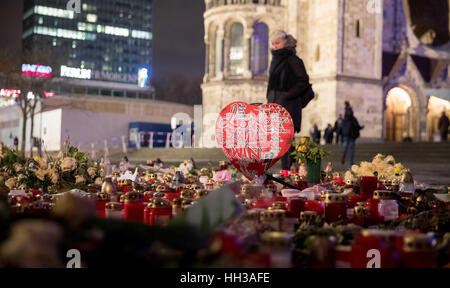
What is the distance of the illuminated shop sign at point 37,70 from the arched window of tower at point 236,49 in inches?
454

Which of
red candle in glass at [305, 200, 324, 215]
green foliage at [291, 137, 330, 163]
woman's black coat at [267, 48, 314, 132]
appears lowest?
red candle in glass at [305, 200, 324, 215]

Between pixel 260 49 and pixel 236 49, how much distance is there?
1.67 metres

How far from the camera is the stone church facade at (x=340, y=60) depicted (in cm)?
3142

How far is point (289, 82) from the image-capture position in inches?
246

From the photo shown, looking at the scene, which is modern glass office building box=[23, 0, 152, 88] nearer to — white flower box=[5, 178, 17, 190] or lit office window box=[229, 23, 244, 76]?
lit office window box=[229, 23, 244, 76]

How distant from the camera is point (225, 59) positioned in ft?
118

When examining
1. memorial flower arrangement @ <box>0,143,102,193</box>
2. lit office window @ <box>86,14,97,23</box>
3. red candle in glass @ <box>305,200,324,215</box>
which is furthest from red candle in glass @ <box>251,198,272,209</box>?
lit office window @ <box>86,14,97,23</box>

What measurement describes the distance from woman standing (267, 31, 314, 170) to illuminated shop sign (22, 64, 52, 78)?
2713 centimetres

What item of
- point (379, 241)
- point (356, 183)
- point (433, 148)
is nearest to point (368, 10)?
point (433, 148)

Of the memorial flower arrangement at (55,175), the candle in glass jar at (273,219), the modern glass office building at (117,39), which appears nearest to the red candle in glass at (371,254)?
the candle in glass jar at (273,219)

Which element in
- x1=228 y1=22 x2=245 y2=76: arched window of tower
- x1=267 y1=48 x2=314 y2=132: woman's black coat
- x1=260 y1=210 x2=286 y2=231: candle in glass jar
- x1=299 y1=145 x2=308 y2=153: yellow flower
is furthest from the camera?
x1=228 y1=22 x2=245 y2=76: arched window of tower

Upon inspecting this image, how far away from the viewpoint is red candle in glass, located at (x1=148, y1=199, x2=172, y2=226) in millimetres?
2490

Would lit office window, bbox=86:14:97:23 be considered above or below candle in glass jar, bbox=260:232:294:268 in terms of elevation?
above

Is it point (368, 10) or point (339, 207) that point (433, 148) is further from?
point (339, 207)
